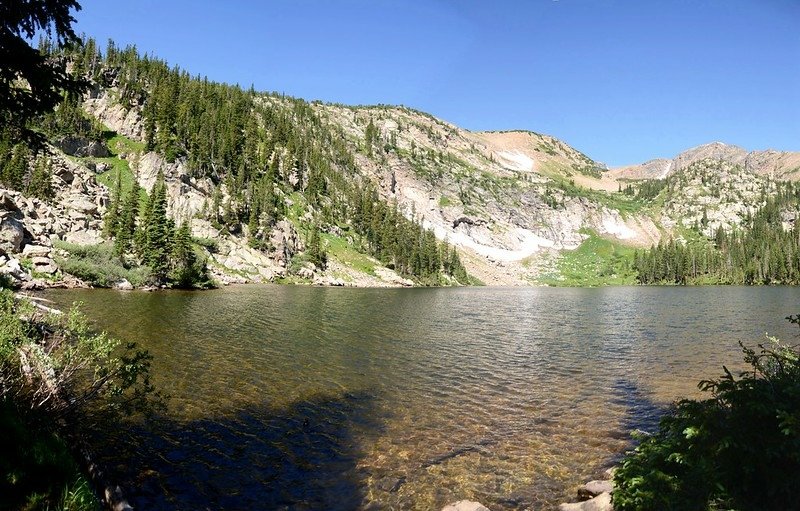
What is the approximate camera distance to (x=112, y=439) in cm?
1534

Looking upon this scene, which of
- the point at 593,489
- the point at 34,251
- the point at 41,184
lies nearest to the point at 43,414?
the point at 593,489

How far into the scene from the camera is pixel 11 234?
203 feet

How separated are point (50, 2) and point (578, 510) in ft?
67.3

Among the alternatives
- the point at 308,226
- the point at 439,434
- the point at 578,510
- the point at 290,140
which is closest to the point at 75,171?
the point at 308,226

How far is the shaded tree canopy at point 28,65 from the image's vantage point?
12164 mm

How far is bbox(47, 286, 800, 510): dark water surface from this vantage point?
13.4 m

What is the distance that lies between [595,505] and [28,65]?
765 inches

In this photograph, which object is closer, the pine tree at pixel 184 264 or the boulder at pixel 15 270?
the boulder at pixel 15 270

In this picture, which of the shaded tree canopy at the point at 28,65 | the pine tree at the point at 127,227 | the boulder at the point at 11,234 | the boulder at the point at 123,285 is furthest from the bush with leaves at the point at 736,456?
the pine tree at the point at 127,227

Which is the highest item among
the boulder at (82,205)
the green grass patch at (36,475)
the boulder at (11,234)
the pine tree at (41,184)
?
the pine tree at (41,184)

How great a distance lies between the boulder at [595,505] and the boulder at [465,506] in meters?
2.21

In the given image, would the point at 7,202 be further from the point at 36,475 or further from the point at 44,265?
the point at 36,475

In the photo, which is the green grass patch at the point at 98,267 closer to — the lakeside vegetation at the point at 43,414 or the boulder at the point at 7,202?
the boulder at the point at 7,202

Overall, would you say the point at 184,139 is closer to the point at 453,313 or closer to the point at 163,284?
the point at 163,284
